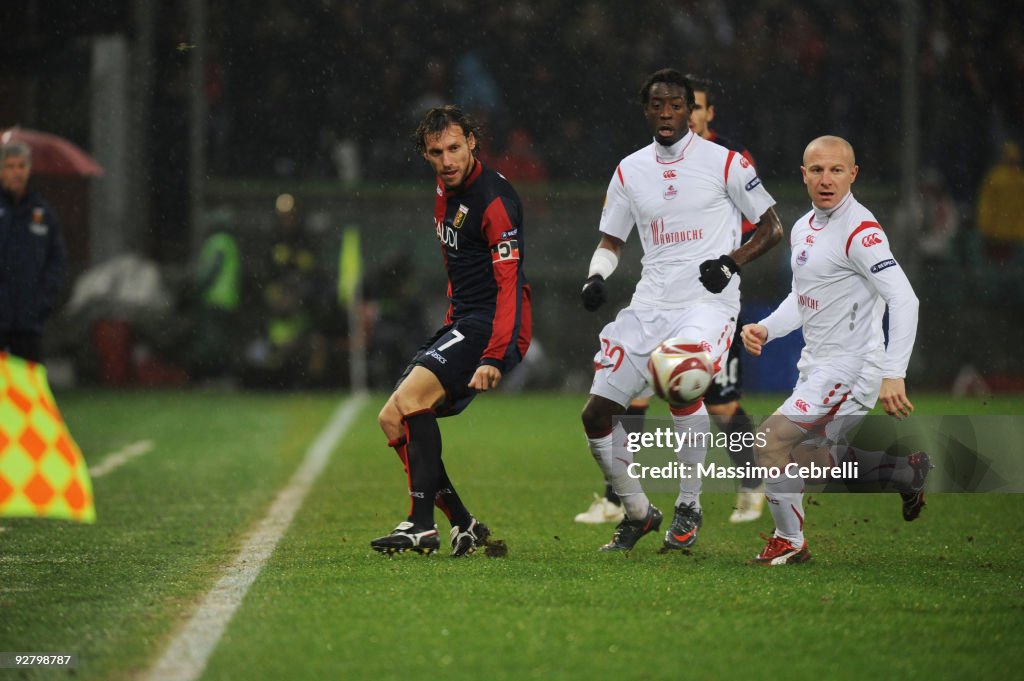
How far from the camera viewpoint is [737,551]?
627 cm

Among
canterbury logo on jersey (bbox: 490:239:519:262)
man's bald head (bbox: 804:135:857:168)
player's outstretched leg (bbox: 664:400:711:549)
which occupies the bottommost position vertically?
player's outstretched leg (bbox: 664:400:711:549)

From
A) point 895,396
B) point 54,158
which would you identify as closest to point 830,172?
point 895,396

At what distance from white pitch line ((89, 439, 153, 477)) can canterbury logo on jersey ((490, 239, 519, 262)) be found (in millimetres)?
4643

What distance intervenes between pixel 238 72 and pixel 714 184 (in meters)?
13.7

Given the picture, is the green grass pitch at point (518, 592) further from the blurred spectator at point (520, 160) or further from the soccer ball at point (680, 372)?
the blurred spectator at point (520, 160)

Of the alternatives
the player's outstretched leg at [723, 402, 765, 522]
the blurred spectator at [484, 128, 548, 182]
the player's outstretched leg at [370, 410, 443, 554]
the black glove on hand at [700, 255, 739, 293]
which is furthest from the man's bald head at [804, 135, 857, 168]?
the blurred spectator at [484, 128, 548, 182]

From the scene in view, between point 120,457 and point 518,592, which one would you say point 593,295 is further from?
point 120,457

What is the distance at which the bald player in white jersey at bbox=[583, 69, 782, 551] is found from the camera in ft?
20.4

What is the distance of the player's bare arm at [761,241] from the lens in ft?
20.1

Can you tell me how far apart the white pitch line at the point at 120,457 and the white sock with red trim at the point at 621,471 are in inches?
176

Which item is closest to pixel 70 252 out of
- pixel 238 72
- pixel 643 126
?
pixel 238 72

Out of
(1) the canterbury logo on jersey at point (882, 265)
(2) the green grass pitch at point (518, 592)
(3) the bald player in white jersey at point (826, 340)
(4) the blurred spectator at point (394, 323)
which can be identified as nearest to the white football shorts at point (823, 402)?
(3) the bald player in white jersey at point (826, 340)

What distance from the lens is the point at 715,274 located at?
5.95 metres

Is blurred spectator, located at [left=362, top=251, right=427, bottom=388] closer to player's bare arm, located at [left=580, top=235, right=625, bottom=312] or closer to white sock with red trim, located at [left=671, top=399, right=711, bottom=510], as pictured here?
player's bare arm, located at [left=580, top=235, right=625, bottom=312]
